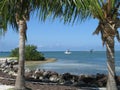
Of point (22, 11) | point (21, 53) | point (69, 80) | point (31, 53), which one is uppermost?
point (31, 53)

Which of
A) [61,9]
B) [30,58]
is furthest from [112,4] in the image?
[30,58]

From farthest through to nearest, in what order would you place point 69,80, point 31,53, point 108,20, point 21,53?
point 31,53
point 69,80
point 21,53
point 108,20

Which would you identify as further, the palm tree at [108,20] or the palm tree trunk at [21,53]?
the palm tree trunk at [21,53]

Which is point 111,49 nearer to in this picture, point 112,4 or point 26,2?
point 112,4

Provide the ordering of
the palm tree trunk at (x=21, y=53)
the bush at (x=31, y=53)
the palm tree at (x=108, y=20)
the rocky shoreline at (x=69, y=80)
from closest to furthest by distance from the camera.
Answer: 1. the palm tree at (x=108, y=20)
2. the palm tree trunk at (x=21, y=53)
3. the rocky shoreline at (x=69, y=80)
4. the bush at (x=31, y=53)

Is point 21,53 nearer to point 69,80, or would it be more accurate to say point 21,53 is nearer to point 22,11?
point 22,11

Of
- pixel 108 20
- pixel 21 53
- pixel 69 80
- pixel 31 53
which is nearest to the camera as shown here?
pixel 108 20

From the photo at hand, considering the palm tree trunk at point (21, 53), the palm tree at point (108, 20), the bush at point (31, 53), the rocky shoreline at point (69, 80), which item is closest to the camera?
the palm tree at point (108, 20)

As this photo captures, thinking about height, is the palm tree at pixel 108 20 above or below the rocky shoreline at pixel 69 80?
above

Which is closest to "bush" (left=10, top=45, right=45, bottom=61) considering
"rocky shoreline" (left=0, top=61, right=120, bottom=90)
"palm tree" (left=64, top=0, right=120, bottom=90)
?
"rocky shoreline" (left=0, top=61, right=120, bottom=90)

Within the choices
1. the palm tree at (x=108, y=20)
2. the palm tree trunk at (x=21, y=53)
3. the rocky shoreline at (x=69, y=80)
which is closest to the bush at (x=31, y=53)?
the rocky shoreline at (x=69, y=80)

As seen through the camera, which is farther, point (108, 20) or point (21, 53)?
point (21, 53)

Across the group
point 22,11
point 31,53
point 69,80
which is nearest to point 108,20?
point 22,11

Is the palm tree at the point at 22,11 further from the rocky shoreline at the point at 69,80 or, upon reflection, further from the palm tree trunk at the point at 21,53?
the rocky shoreline at the point at 69,80
